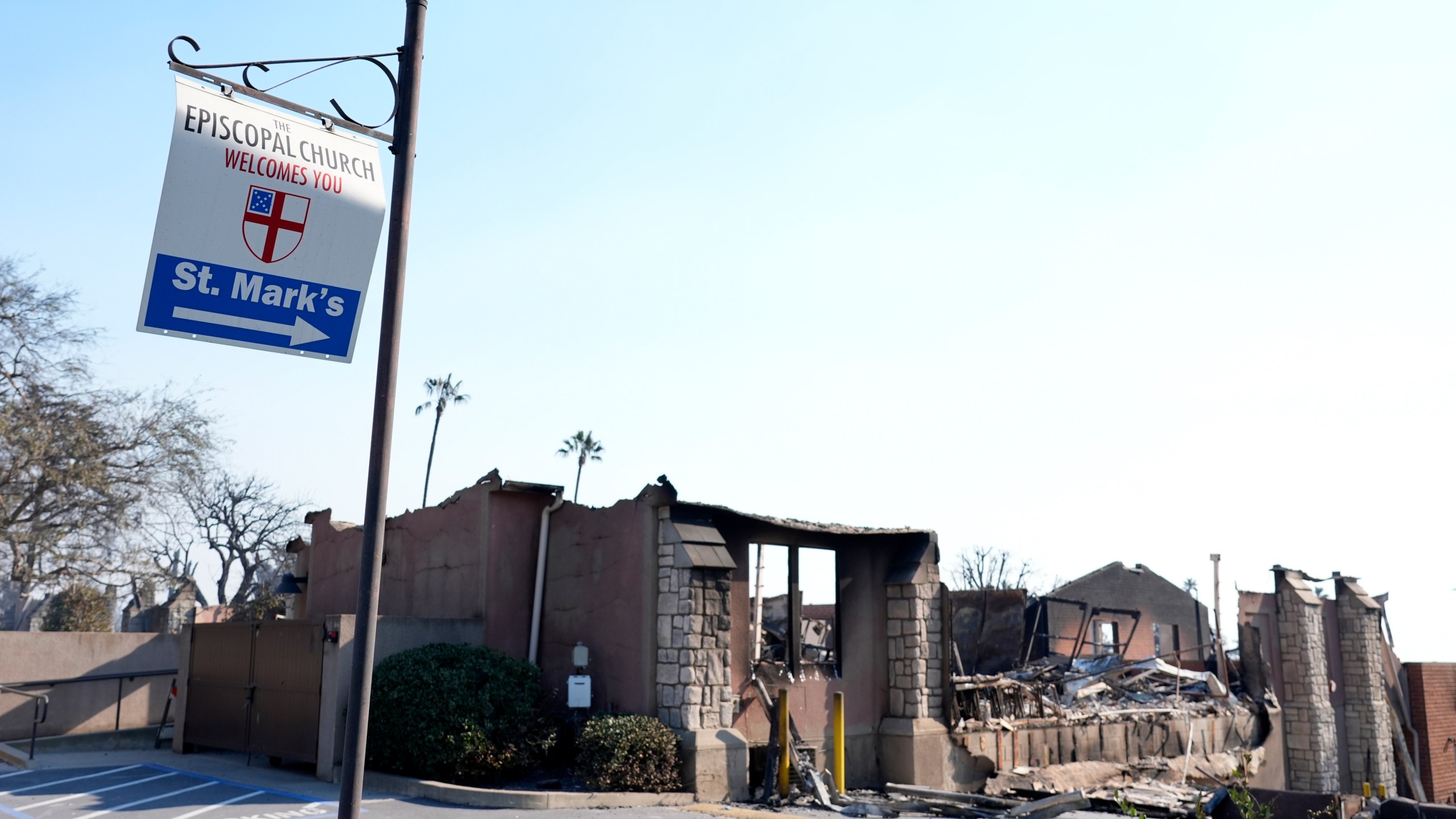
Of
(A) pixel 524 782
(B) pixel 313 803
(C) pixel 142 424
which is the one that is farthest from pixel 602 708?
(C) pixel 142 424

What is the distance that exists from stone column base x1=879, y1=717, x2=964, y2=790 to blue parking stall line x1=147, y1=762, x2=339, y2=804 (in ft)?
27.1

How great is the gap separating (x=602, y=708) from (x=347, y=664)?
3.37 metres

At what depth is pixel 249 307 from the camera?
6406mm

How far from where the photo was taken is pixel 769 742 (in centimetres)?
1479

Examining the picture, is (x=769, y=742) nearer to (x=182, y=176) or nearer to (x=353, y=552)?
(x=353, y=552)

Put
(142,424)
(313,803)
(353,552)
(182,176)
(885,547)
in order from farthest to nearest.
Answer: (142,424) < (353,552) < (885,547) < (313,803) < (182,176)

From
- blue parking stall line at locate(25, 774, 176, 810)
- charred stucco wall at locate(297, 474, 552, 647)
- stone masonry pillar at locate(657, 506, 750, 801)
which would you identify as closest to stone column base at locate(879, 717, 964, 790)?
stone masonry pillar at locate(657, 506, 750, 801)

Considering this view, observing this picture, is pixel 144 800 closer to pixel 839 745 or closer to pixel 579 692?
pixel 579 692

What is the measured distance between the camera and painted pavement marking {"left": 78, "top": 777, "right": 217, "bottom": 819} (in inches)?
456

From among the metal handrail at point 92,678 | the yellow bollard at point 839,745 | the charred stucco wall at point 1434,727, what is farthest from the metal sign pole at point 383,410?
the charred stucco wall at point 1434,727

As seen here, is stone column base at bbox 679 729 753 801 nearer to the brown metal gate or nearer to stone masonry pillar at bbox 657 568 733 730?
stone masonry pillar at bbox 657 568 733 730

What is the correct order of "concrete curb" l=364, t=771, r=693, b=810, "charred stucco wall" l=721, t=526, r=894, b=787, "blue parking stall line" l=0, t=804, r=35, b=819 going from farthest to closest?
"charred stucco wall" l=721, t=526, r=894, b=787 → "concrete curb" l=364, t=771, r=693, b=810 → "blue parking stall line" l=0, t=804, r=35, b=819

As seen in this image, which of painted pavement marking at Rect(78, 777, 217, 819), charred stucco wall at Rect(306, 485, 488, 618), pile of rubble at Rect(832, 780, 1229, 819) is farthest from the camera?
charred stucco wall at Rect(306, 485, 488, 618)

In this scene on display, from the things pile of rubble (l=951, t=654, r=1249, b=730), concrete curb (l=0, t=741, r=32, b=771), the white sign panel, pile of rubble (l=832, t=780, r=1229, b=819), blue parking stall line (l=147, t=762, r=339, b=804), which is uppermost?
the white sign panel
